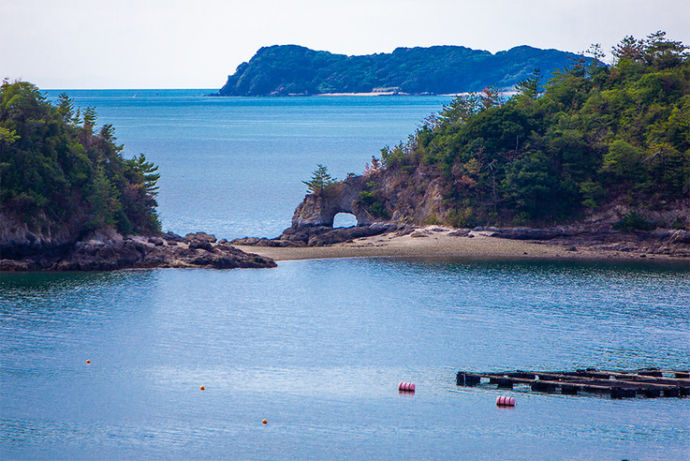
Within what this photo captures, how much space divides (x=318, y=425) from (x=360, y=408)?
273 centimetres

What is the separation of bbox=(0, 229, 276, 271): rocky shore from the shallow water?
185 centimetres

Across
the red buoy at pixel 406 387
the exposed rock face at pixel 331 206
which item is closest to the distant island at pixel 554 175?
the exposed rock face at pixel 331 206

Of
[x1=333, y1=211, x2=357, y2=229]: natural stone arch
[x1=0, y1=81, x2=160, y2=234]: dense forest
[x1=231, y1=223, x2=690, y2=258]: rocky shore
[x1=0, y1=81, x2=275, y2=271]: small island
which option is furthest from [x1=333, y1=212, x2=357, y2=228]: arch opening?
[x1=0, y1=81, x2=160, y2=234]: dense forest

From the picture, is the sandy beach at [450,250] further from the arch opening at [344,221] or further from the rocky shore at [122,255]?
the arch opening at [344,221]

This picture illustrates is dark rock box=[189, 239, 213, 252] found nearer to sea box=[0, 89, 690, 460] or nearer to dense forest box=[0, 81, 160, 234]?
sea box=[0, 89, 690, 460]

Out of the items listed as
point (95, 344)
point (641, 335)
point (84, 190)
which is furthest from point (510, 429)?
point (84, 190)

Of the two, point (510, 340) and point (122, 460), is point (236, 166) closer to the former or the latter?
point (510, 340)

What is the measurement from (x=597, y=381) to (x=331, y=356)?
14.0 meters

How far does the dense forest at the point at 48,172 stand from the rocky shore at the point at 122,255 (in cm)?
162

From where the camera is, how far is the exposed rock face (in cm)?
9100

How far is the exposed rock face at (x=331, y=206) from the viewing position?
91.0m

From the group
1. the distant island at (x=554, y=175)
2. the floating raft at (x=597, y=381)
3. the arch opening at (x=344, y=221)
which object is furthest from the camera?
the arch opening at (x=344, y=221)

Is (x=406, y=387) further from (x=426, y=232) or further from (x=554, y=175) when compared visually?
(x=554, y=175)

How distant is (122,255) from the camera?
7269cm
